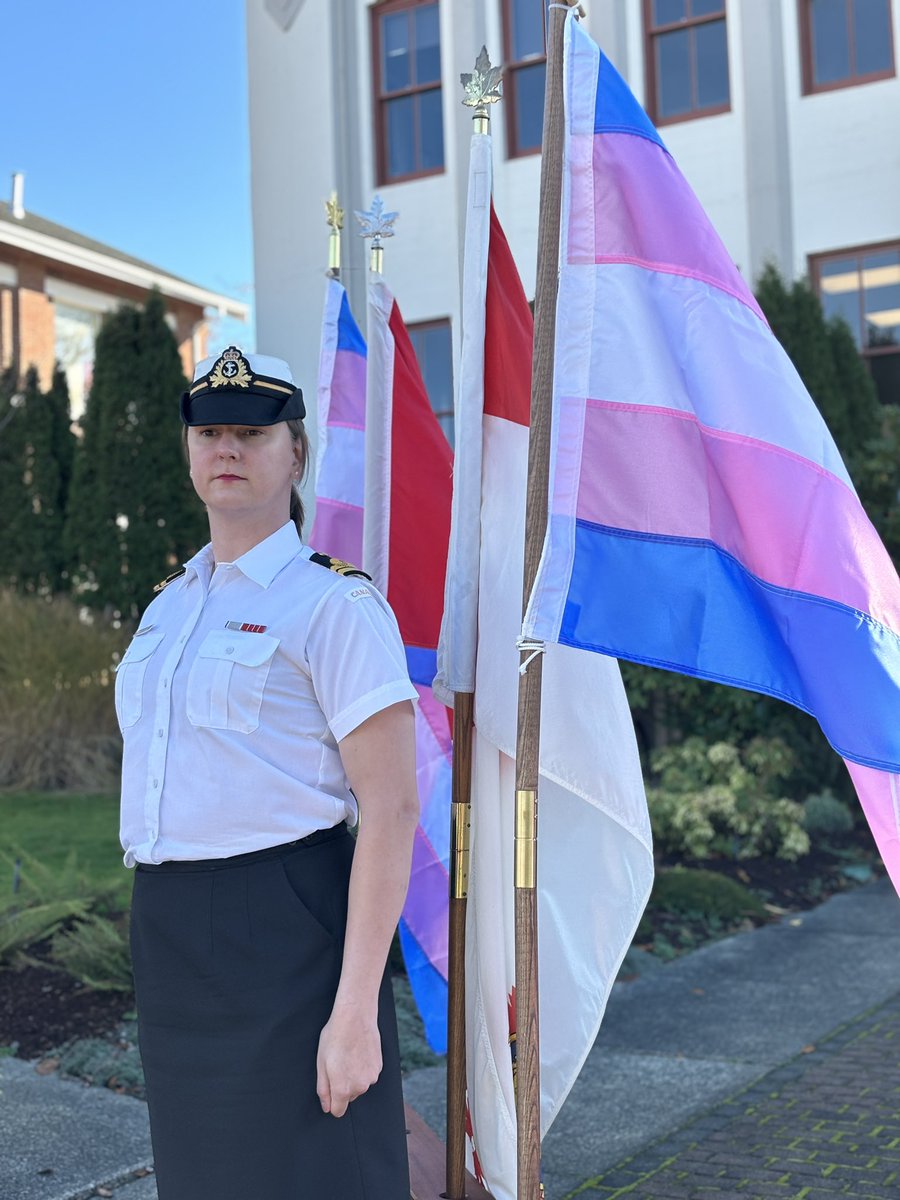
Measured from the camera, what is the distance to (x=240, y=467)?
7.74ft

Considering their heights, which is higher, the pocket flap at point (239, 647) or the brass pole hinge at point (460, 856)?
the pocket flap at point (239, 647)

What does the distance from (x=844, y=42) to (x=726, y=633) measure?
11.1 meters

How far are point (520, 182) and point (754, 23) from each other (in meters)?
2.55

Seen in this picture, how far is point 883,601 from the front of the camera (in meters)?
2.72

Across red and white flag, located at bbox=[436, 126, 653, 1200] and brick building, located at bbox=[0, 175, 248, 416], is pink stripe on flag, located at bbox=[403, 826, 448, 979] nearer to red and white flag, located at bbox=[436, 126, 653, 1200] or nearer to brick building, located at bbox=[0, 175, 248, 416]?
red and white flag, located at bbox=[436, 126, 653, 1200]

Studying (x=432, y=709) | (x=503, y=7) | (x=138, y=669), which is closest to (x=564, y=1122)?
(x=432, y=709)

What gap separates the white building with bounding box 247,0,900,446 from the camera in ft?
39.5

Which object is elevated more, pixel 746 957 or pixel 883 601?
pixel 883 601

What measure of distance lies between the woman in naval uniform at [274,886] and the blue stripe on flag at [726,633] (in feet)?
1.84

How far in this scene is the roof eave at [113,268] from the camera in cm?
2416

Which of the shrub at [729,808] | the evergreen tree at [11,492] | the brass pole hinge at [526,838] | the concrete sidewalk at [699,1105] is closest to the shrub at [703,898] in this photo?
the shrub at [729,808]

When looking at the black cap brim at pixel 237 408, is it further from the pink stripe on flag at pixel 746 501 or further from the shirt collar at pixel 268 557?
the pink stripe on flag at pixel 746 501

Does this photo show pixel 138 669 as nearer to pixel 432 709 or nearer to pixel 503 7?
pixel 432 709

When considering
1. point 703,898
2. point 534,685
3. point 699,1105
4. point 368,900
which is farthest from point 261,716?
point 703,898
